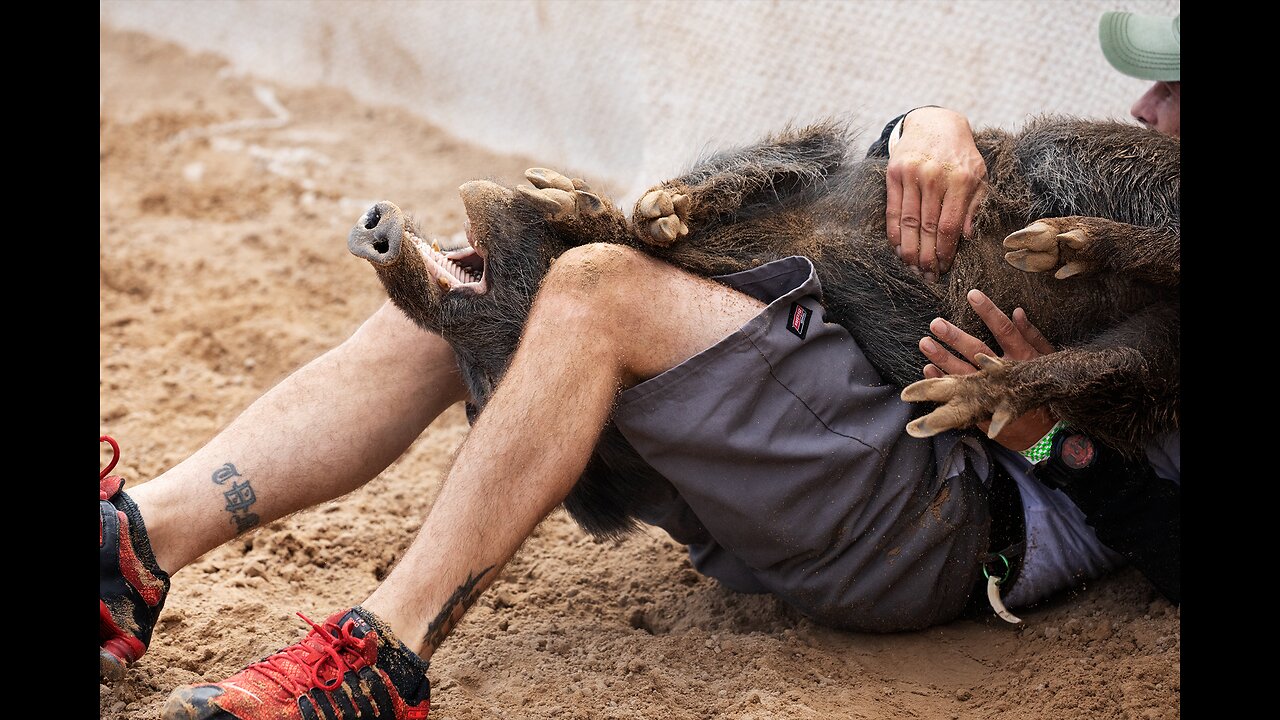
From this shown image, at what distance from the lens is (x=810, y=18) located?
14.0ft

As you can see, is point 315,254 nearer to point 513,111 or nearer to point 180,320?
point 180,320

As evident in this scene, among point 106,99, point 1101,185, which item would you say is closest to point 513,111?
point 106,99

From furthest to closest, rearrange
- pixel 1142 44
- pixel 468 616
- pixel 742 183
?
pixel 1142 44 → pixel 468 616 → pixel 742 183

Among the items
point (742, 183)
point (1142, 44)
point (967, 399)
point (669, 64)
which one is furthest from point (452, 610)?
point (669, 64)

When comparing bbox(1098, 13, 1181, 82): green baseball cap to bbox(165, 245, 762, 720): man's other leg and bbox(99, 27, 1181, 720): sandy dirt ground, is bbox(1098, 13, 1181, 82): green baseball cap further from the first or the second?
A: bbox(165, 245, 762, 720): man's other leg

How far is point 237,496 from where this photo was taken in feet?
7.66

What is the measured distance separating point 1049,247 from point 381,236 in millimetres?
1283

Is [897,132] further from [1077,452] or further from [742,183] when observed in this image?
[1077,452]

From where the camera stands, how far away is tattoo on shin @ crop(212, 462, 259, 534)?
91.8 inches

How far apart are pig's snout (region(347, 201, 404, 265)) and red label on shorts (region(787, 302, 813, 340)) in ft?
2.52

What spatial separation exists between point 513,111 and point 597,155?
58cm

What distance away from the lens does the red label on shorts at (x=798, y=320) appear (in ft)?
7.09

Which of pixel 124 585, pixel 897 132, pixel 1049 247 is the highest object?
pixel 897 132

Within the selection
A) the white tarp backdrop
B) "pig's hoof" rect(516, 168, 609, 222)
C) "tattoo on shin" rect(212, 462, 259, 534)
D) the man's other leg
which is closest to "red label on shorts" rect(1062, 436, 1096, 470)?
the man's other leg
